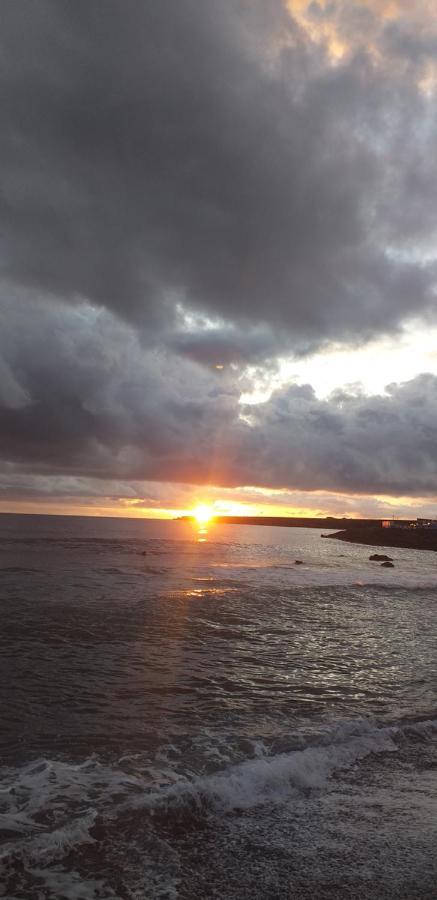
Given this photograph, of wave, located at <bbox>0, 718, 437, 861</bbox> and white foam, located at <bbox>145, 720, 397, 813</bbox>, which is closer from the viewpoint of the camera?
wave, located at <bbox>0, 718, 437, 861</bbox>

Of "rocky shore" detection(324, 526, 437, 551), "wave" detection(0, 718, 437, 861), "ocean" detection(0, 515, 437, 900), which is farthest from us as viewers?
"rocky shore" detection(324, 526, 437, 551)

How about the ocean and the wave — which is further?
the wave

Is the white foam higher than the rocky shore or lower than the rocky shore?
higher

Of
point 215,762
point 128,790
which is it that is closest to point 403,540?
point 215,762

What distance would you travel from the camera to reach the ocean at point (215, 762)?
210 inches

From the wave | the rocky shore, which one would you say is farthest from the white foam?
the rocky shore

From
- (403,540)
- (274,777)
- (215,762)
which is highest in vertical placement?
(274,777)

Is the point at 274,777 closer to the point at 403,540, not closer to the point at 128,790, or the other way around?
the point at 128,790

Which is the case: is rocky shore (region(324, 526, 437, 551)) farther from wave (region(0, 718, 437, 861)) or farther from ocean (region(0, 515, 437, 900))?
wave (region(0, 718, 437, 861))

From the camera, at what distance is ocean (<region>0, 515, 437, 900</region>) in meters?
5.33

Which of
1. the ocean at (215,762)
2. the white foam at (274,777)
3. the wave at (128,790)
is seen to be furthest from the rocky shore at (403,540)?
the wave at (128,790)

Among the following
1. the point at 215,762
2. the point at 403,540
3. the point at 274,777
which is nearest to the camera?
the point at 274,777

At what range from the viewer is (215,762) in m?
8.43

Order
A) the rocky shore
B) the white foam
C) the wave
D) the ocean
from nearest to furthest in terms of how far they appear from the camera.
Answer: the ocean
the wave
the white foam
the rocky shore
